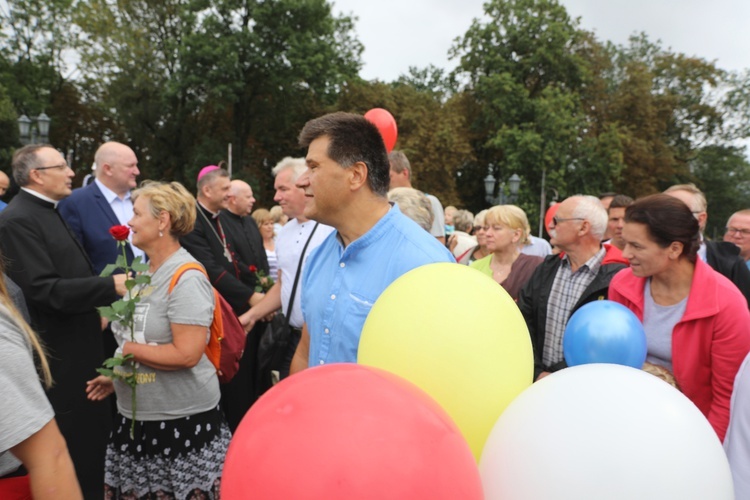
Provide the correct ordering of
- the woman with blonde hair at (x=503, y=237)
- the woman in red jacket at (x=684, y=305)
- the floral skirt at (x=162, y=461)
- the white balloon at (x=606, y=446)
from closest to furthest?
the white balloon at (x=606, y=446) < the woman in red jacket at (x=684, y=305) < the floral skirt at (x=162, y=461) < the woman with blonde hair at (x=503, y=237)

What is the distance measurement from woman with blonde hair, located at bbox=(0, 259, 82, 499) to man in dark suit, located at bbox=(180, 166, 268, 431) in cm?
321

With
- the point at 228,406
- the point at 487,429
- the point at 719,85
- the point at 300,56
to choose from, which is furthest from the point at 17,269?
the point at 719,85

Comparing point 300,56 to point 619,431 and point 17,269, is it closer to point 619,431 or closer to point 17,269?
point 17,269

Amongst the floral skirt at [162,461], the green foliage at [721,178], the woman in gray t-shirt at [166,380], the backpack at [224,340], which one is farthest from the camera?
the green foliage at [721,178]

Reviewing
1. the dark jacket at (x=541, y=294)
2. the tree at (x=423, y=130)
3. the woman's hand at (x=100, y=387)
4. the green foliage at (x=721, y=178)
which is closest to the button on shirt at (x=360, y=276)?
the woman's hand at (x=100, y=387)

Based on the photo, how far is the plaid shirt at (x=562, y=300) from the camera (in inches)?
138

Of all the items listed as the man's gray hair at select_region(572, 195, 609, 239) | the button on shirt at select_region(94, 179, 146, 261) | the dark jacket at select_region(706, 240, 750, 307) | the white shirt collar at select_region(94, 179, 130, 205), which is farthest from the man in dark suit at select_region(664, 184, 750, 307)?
the white shirt collar at select_region(94, 179, 130, 205)

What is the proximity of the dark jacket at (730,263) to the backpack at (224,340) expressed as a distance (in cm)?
331

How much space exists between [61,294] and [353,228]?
86.9 inches

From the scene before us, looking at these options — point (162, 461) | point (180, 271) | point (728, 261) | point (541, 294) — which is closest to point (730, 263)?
point (728, 261)

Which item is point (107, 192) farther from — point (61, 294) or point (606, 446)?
point (606, 446)

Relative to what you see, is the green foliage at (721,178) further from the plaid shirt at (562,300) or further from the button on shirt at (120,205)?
the button on shirt at (120,205)

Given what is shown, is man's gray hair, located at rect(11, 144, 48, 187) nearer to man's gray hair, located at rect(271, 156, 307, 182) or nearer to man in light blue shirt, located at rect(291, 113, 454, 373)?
man's gray hair, located at rect(271, 156, 307, 182)

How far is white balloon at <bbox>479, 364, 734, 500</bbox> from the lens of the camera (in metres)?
1.14
